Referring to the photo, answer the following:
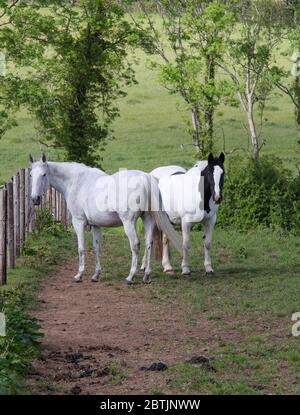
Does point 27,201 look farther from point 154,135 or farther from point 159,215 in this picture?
point 154,135

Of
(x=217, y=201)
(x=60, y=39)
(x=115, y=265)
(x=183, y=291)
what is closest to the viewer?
(x=183, y=291)

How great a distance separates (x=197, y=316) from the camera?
43.4 feet

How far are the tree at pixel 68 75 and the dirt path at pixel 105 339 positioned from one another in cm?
1525

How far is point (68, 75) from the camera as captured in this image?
104 ft

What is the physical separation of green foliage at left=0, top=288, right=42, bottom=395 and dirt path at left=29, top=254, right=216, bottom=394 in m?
0.16

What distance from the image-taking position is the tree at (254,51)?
33312mm

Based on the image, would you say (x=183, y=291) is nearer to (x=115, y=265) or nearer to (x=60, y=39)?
(x=115, y=265)

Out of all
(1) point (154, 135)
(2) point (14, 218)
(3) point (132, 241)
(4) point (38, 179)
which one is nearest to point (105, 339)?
(3) point (132, 241)

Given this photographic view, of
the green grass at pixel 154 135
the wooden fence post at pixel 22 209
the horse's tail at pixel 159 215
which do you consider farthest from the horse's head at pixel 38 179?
the green grass at pixel 154 135

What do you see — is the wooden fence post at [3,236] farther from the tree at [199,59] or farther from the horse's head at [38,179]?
the tree at [199,59]

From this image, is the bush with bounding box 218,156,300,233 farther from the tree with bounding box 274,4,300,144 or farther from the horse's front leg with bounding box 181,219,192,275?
the horse's front leg with bounding box 181,219,192,275

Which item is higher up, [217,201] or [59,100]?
[59,100]

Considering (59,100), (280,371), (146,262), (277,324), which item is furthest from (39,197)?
(59,100)
